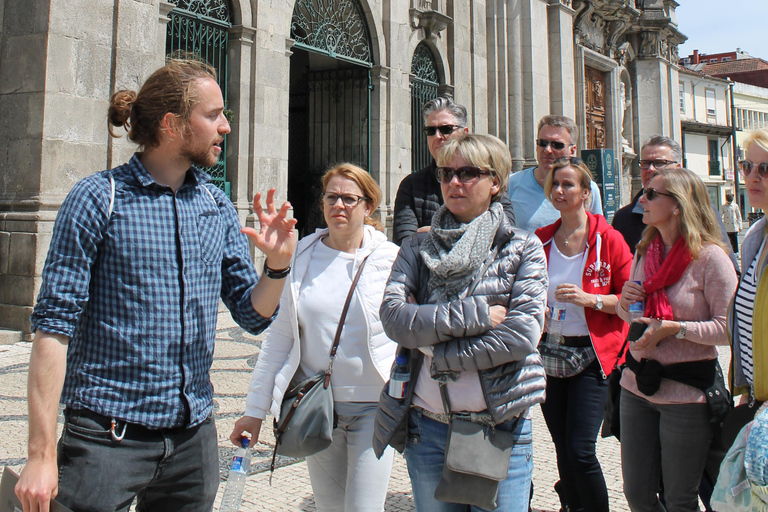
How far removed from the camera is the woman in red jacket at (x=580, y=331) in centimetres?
355

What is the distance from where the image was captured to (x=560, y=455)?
3686mm

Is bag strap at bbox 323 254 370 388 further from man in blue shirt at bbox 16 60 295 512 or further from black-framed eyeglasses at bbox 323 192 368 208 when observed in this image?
man in blue shirt at bbox 16 60 295 512

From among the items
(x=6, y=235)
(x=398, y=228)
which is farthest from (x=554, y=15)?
(x=398, y=228)

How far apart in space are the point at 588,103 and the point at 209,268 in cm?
2207

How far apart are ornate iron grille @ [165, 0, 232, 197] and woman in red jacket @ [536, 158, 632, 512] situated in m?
6.78

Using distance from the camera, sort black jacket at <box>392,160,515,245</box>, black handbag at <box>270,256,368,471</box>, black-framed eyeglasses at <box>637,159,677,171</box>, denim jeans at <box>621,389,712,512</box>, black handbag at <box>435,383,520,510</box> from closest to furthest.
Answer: black handbag at <box>435,383,520,510</box>, black handbag at <box>270,256,368,471</box>, denim jeans at <box>621,389,712,512</box>, black jacket at <box>392,160,515,245</box>, black-framed eyeglasses at <box>637,159,677,171</box>

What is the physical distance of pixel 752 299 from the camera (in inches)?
106

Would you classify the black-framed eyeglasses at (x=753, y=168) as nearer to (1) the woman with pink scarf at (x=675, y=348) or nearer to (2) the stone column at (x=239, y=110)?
(1) the woman with pink scarf at (x=675, y=348)

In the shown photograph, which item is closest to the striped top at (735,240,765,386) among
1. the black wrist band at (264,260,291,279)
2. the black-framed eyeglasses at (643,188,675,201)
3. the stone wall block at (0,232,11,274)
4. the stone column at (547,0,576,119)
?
the black-framed eyeglasses at (643,188,675,201)

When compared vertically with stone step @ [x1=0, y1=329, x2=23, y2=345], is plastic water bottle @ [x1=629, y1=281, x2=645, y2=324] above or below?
above

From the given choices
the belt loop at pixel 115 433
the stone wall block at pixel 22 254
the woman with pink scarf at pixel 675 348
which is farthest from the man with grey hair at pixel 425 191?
the stone wall block at pixel 22 254

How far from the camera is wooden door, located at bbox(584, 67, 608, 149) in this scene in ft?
74.4

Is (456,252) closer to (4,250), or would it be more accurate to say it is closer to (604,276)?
(604,276)

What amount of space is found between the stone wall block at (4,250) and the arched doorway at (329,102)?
573cm
